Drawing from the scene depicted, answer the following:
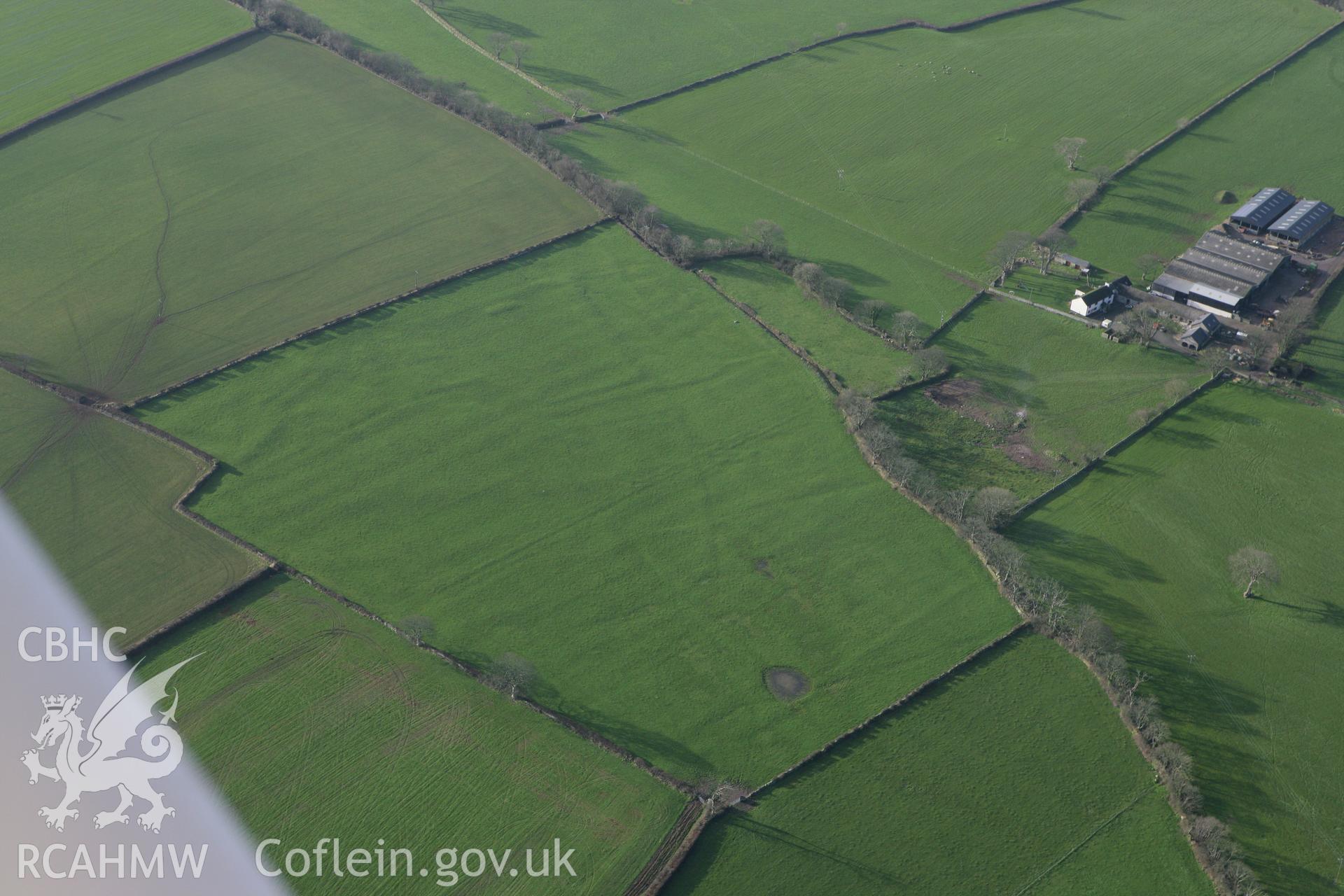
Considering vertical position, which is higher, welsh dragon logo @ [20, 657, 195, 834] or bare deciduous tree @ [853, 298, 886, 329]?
bare deciduous tree @ [853, 298, 886, 329]

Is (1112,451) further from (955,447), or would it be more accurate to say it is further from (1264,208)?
(1264,208)

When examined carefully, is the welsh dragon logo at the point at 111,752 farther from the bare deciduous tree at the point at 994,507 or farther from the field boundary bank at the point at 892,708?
the bare deciduous tree at the point at 994,507

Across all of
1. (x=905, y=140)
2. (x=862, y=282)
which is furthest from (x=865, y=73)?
(x=862, y=282)

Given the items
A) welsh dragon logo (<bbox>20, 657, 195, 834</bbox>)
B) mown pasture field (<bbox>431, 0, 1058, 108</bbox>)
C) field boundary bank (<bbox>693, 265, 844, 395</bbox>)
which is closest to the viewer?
welsh dragon logo (<bbox>20, 657, 195, 834</bbox>)

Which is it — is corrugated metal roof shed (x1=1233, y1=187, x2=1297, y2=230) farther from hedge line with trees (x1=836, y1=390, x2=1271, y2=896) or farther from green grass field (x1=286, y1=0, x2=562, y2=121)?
green grass field (x1=286, y1=0, x2=562, y2=121)

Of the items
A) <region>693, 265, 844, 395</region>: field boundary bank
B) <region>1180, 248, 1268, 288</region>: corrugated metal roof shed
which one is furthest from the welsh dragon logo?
<region>1180, 248, 1268, 288</region>: corrugated metal roof shed

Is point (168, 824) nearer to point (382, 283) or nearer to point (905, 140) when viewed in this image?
point (382, 283)
